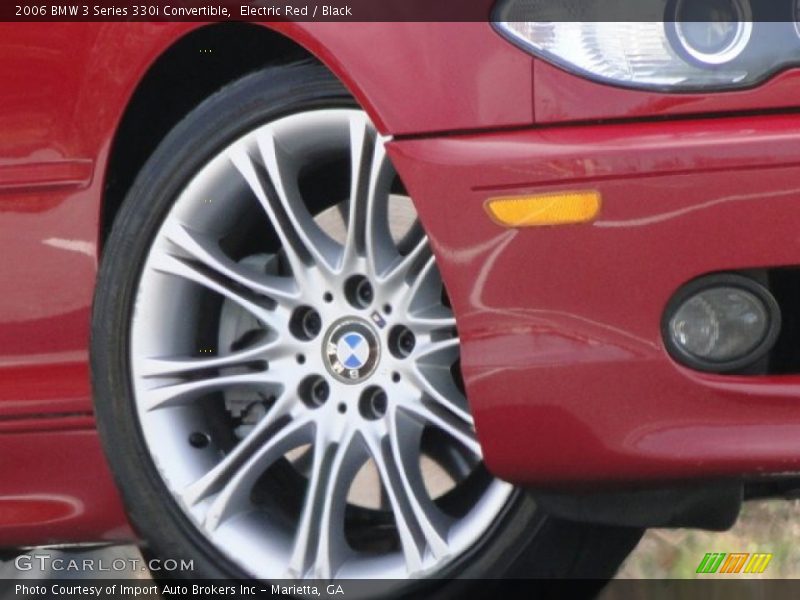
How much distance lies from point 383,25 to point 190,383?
81 centimetres

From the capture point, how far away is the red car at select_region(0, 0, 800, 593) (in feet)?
9.34

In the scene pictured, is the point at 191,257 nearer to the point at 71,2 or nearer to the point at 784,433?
the point at 71,2

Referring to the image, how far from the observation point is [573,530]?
10.5 feet

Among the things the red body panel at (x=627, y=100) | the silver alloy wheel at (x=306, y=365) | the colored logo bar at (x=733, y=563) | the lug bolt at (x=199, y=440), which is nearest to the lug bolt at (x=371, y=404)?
the silver alloy wheel at (x=306, y=365)

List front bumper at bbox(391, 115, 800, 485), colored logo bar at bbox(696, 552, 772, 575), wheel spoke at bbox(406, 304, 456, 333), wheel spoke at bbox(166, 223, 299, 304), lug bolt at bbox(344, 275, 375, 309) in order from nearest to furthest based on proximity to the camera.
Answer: front bumper at bbox(391, 115, 800, 485), wheel spoke at bbox(406, 304, 456, 333), lug bolt at bbox(344, 275, 375, 309), wheel spoke at bbox(166, 223, 299, 304), colored logo bar at bbox(696, 552, 772, 575)

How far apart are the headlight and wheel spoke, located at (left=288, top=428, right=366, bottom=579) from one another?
2.73 ft

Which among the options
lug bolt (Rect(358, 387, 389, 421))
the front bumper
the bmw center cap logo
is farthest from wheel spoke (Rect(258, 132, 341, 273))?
the front bumper

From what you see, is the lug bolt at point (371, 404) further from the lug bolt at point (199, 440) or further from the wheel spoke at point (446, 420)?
the lug bolt at point (199, 440)

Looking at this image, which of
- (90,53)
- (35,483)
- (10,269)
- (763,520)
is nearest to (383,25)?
(90,53)

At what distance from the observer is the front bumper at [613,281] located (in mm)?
2787

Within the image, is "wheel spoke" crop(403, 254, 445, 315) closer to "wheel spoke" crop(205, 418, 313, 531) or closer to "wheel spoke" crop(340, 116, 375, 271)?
"wheel spoke" crop(340, 116, 375, 271)

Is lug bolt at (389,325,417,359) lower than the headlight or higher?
lower

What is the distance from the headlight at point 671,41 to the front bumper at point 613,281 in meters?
0.08

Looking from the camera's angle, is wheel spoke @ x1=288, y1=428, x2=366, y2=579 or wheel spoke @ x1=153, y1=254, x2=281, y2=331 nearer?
wheel spoke @ x1=288, y1=428, x2=366, y2=579
